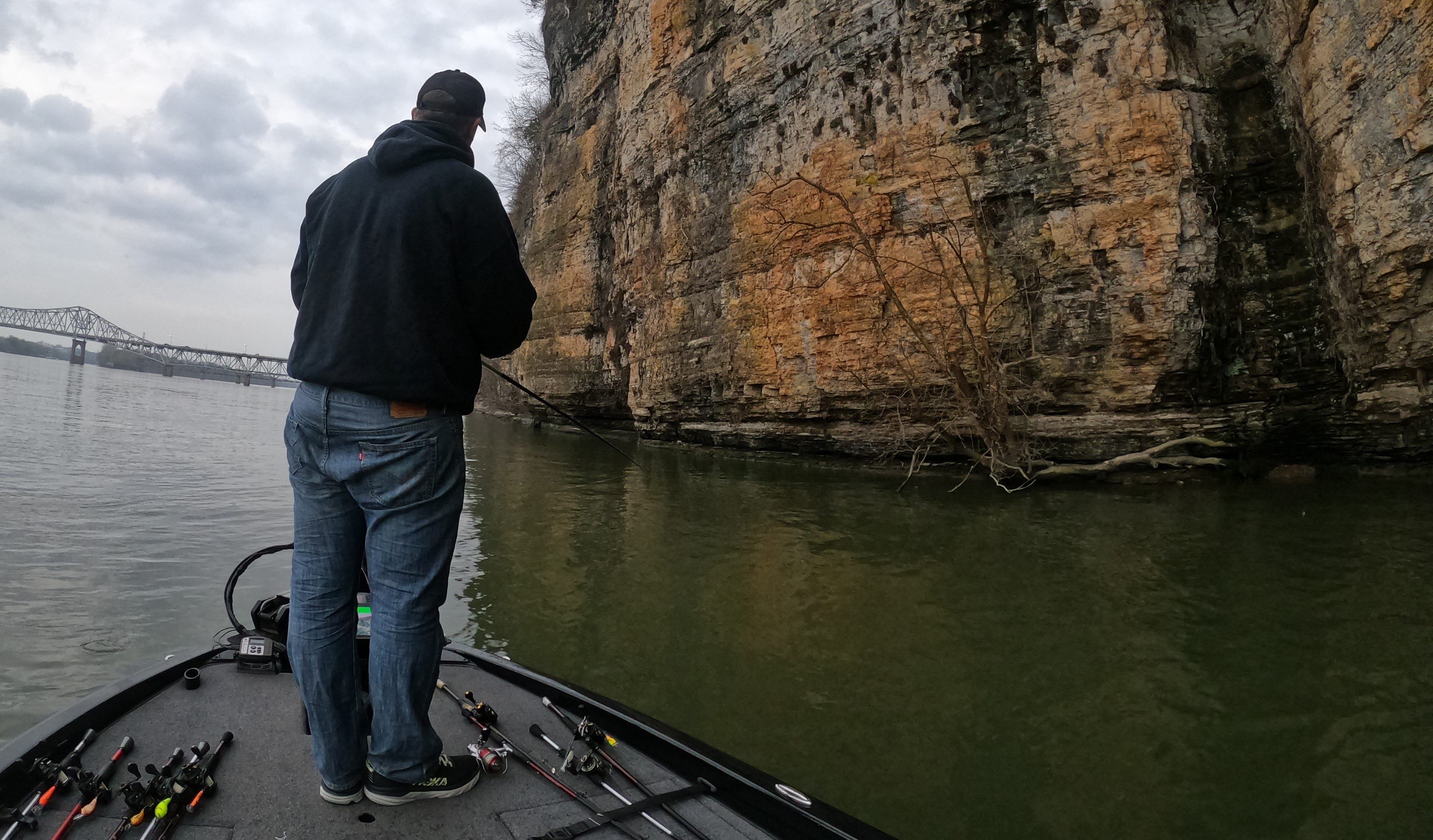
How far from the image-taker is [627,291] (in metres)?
20.0

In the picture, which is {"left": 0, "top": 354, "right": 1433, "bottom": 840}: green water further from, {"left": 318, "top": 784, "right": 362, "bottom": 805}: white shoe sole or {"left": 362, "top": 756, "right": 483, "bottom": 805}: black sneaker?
{"left": 318, "top": 784, "right": 362, "bottom": 805}: white shoe sole

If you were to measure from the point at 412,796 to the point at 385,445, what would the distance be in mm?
944

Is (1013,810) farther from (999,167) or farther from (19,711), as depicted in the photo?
(999,167)

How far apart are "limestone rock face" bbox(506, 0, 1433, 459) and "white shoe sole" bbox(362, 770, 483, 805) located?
9555 mm

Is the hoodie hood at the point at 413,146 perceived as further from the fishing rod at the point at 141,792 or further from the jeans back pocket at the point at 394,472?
the fishing rod at the point at 141,792

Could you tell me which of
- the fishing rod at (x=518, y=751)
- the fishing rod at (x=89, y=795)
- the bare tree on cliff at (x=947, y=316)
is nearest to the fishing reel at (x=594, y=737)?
the fishing rod at (x=518, y=751)

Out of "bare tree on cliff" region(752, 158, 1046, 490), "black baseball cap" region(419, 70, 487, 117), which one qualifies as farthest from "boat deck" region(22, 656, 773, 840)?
"bare tree on cliff" region(752, 158, 1046, 490)

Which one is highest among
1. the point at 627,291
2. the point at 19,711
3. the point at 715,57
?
the point at 715,57

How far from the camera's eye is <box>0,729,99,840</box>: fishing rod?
159cm

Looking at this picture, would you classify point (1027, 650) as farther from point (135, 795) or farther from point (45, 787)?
point (45, 787)

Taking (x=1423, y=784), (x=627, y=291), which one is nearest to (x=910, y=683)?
(x=1423, y=784)

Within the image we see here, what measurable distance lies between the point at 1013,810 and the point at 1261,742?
51.1 inches

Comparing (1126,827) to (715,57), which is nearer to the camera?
(1126,827)

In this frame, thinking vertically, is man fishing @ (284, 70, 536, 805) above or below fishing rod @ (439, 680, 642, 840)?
above
